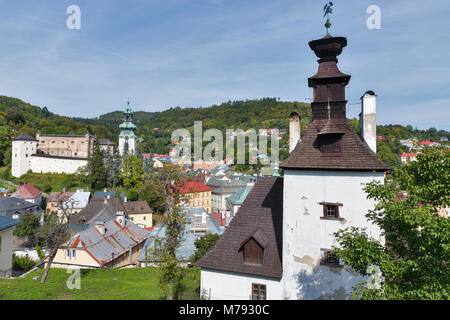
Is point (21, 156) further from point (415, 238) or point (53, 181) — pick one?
point (415, 238)

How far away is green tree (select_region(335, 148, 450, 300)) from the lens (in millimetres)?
7141

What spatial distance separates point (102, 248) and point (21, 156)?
7721cm

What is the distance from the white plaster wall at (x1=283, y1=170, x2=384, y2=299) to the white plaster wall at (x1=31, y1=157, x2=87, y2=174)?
301 feet

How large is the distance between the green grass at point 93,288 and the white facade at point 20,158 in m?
78.0

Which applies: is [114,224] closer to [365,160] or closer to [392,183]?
[365,160]

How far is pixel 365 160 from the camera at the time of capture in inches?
525

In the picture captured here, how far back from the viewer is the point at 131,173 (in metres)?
76.4

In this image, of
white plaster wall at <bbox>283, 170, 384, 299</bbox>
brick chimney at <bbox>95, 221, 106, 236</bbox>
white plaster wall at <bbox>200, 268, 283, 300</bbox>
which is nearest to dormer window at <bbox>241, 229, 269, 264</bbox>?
white plaster wall at <bbox>200, 268, 283, 300</bbox>

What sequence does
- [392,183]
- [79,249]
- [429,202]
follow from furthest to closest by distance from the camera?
[79,249]
[392,183]
[429,202]

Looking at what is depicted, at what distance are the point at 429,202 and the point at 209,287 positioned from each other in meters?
10.8

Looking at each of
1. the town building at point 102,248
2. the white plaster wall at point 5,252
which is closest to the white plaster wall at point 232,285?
the white plaster wall at point 5,252
